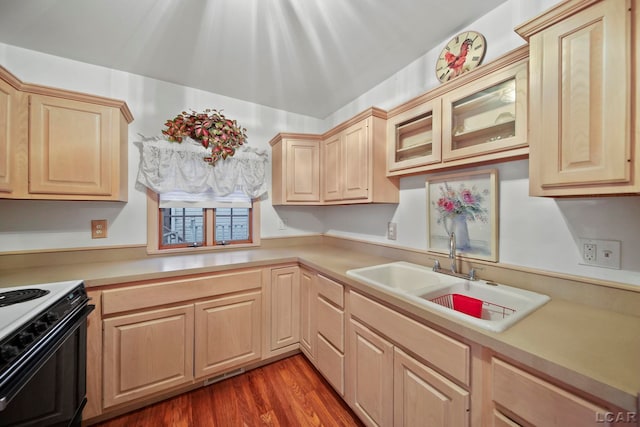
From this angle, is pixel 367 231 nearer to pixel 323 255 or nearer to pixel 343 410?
pixel 323 255

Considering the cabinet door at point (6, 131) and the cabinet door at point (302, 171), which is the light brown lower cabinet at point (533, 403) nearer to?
the cabinet door at point (302, 171)

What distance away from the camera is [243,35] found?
1584 millimetres

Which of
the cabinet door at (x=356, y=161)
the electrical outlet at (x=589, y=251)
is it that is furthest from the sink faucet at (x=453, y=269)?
the cabinet door at (x=356, y=161)

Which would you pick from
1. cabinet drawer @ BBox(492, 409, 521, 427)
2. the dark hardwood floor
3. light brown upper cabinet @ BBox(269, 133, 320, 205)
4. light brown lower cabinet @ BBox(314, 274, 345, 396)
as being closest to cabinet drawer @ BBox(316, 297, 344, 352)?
light brown lower cabinet @ BBox(314, 274, 345, 396)

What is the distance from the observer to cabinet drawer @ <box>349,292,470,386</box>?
0.90 m

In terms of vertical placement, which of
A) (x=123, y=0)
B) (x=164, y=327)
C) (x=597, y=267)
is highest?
(x=123, y=0)

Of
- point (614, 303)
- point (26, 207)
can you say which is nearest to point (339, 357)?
point (614, 303)

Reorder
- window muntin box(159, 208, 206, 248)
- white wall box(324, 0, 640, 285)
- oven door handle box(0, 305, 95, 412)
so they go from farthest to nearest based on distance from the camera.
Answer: window muntin box(159, 208, 206, 248) < white wall box(324, 0, 640, 285) < oven door handle box(0, 305, 95, 412)

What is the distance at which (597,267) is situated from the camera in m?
1.05

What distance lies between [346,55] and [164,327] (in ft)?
7.49

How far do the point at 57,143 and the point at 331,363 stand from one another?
90.0 inches

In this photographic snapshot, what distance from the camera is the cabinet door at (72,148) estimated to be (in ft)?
4.86

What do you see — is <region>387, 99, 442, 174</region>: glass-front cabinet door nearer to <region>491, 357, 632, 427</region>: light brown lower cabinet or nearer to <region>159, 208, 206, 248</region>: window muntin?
<region>491, 357, 632, 427</region>: light brown lower cabinet

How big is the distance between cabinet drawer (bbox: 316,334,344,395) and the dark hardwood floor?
5.6 inches
